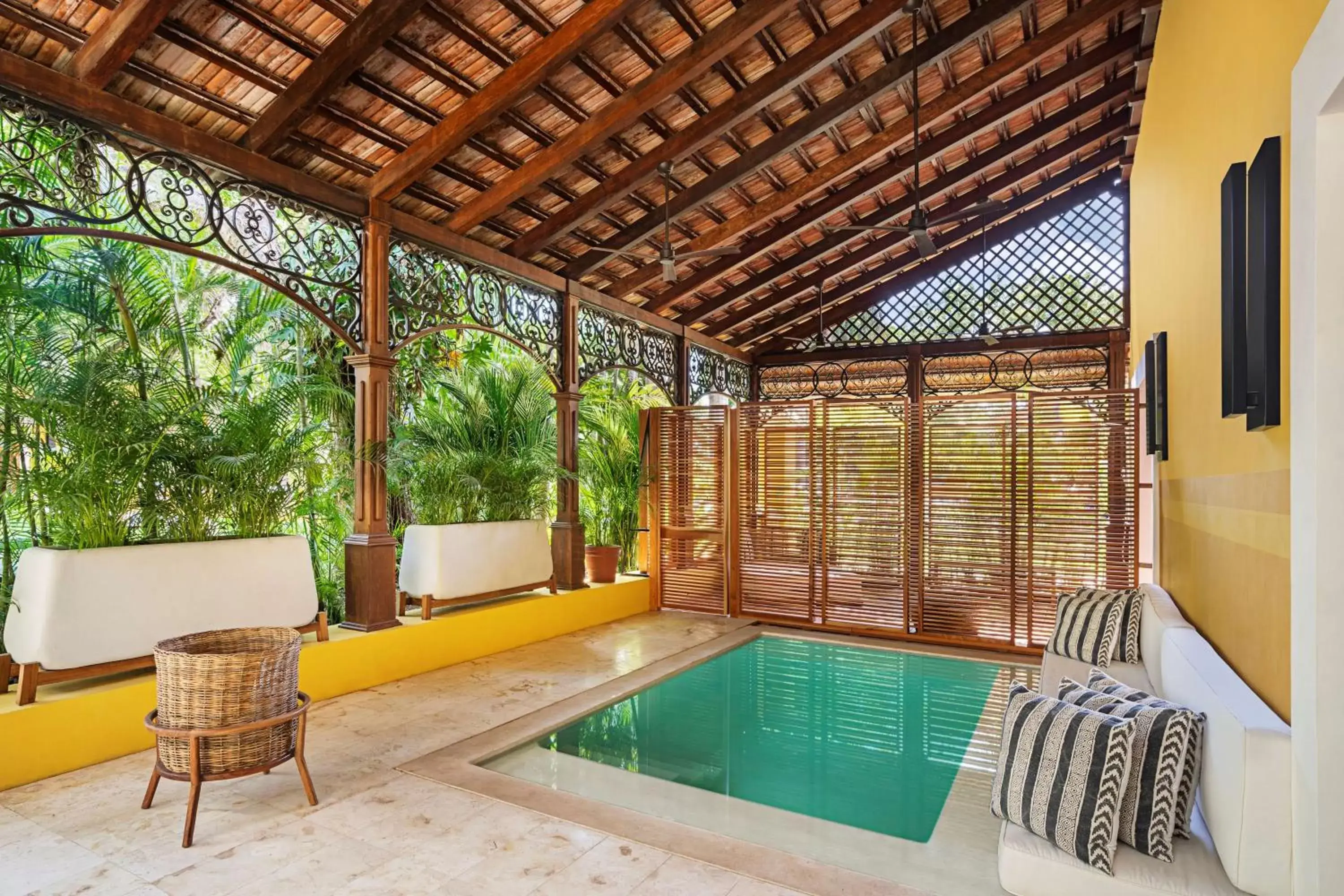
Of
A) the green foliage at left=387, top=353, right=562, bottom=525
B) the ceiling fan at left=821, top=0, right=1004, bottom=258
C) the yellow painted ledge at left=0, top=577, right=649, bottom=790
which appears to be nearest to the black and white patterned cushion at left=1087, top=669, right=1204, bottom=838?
the ceiling fan at left=821, top=0, right=1004, bottom=258

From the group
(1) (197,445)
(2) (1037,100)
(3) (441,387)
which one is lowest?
(1) (197,445)

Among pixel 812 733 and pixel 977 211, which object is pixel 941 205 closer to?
pixel 977 211

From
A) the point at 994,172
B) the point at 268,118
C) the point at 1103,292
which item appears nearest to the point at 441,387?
the point at 268,118

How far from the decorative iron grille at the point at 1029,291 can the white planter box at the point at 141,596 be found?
8462 mm

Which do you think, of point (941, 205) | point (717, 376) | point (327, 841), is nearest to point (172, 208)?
point (327, 841)

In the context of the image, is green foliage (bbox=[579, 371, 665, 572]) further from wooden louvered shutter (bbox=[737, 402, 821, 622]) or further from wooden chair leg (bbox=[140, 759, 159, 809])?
wooden chair leg (bbox=[140, 759, 159, 809])

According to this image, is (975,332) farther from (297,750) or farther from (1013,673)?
(297,750)

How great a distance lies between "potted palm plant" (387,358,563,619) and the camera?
581cm

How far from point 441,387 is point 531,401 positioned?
746mm

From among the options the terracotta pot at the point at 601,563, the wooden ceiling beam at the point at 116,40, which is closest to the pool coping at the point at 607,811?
the terracotta pot at the point at 601,563

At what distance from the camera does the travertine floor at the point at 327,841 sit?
8.61ft

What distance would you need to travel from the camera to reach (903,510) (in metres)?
6.68

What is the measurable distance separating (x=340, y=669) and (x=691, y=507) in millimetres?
3725

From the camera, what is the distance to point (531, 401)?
6609 millimetres
